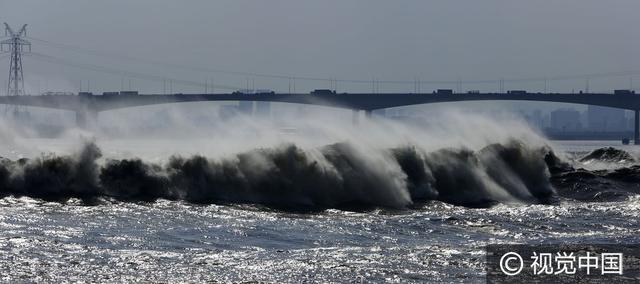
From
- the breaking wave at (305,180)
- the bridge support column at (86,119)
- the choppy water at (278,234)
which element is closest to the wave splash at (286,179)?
the breaking wave at (305,180)

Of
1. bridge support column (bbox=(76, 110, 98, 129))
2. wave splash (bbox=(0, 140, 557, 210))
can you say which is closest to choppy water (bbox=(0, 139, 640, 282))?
wave splash (bbox=(0, 140, 557, 210))

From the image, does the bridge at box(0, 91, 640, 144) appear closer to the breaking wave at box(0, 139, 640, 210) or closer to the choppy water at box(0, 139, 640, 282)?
the breaking wave at box(0, 139, 640, 210)

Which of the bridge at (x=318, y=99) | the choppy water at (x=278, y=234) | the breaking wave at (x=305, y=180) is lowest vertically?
the choppy water at (x=278, y=234)

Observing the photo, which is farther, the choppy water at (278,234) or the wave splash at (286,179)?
the wave splash at (286,179)

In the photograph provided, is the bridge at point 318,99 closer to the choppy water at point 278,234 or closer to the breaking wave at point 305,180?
the breaking wave at point 305,180

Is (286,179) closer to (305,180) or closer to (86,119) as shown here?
(305,180)

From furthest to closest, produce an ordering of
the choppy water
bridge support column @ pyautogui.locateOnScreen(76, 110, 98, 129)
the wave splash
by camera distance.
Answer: bridge support column @ pyautogui.locateOnScreen(76, 110, 98, 129)
the wave splash
the choppy water
